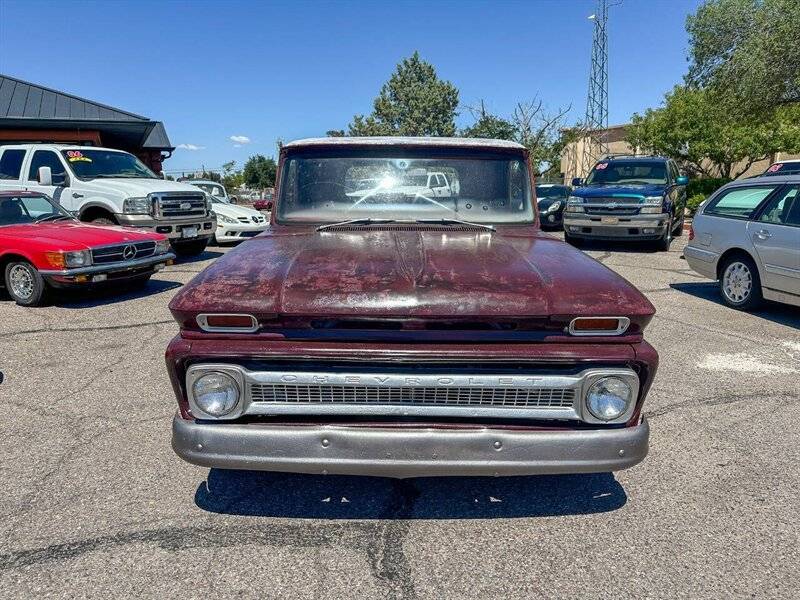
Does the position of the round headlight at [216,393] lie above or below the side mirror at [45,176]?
below

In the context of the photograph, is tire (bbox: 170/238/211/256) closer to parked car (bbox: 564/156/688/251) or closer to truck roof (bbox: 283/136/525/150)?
parked car (bbox: 564/156/688/251)

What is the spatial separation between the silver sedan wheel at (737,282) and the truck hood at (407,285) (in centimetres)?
531

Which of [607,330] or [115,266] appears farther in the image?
[115,266]

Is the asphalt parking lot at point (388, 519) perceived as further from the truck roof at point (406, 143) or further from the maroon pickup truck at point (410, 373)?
the truck roof at point (406, 143)

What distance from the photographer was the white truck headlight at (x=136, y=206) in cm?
957

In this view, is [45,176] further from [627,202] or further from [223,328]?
[627,202]

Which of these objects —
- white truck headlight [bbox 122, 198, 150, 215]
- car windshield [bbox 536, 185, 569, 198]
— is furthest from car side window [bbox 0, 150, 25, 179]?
car windshield [bbox 536, 185, 569, 198]

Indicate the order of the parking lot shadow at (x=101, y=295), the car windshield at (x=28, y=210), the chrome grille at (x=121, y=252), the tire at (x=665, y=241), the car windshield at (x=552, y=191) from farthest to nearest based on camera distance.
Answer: the car windshield at (x=552, y=191), the tire at (x=665, y=241), the car windshield at (x=28, y=210), the parking lot shadow at (x=101, y=295), the chrome grille at (x=121, y=252)

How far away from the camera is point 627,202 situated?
1161 centimetres

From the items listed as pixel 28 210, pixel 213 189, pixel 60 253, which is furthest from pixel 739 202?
pixel 213 189

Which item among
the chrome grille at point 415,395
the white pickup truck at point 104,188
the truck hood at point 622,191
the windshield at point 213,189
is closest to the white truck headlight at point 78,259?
the white pickup truck at point 104,188

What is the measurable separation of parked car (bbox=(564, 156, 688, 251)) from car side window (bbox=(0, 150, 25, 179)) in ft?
35.0

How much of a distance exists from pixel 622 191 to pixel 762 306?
16.8 feet

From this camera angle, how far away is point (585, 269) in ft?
8.71
